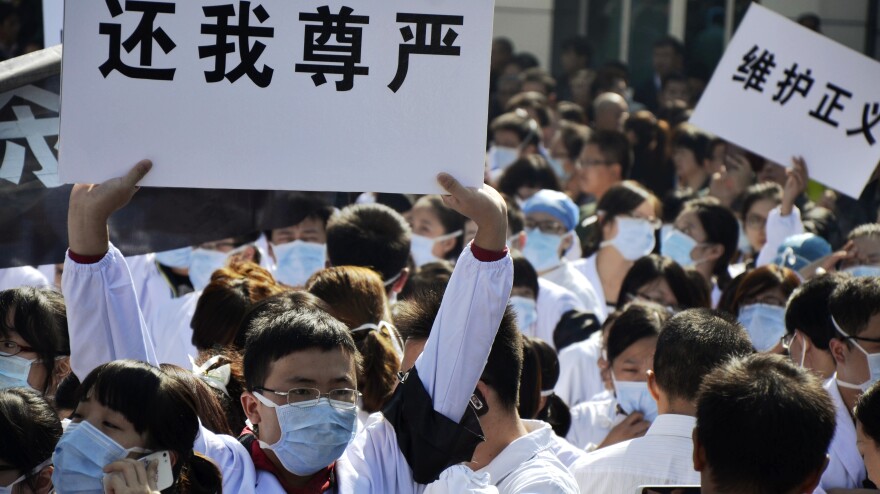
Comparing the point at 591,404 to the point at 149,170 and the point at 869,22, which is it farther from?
the point at 869,22

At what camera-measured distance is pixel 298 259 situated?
626 centimetres

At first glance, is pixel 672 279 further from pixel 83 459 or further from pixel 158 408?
pixel 83 459

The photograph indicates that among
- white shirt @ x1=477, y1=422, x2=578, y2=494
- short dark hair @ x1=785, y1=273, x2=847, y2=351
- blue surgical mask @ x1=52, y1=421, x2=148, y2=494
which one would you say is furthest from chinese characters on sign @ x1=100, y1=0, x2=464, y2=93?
short dark hair @ x1=785, y1=273, x2=847, y2=351

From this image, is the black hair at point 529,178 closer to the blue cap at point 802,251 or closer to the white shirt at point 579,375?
the blue cap at point 802,251

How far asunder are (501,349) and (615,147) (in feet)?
23.1

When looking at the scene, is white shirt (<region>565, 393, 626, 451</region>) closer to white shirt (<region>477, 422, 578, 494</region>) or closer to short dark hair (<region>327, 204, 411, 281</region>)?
short dark hair (<region>327, 204, 411, 281</region>)

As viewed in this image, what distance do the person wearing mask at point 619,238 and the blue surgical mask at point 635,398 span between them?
2650 millimetres

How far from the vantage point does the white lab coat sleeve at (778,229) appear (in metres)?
7.23

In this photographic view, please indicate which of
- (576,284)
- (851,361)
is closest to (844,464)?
(851,361)

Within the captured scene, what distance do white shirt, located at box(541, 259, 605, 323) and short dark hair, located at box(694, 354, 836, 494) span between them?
13.6 ft

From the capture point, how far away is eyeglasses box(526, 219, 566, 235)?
736cm

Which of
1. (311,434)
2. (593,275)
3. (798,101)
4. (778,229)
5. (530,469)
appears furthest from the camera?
(593,275)

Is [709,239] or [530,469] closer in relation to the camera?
[530,469]

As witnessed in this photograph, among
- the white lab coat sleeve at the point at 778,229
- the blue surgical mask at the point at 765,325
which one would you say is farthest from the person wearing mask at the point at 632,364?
the white lab coat sleeve at the point at 778,229
